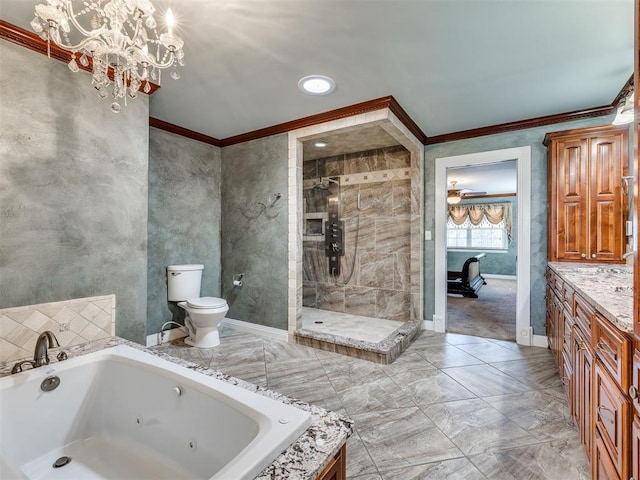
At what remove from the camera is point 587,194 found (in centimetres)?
272

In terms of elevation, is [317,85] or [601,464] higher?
[317,85]

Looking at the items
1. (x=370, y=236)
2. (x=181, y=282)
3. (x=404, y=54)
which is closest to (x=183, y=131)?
(x=181, y=282)

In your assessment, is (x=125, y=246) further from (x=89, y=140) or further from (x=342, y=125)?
(x=342, y=125)

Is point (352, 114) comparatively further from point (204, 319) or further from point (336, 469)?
point (336, 469)

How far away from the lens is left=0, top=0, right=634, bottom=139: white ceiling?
5.32ft

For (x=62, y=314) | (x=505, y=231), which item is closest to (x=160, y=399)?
(x=62, y=314)

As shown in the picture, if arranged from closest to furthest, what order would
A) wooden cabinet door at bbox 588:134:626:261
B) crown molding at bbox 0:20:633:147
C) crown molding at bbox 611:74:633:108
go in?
1. crown molding at bbox 0:20:633:147
2. crown molding at bbox 611:74:633:108
3. wooden cabinet door at bbox 588:134:626:261

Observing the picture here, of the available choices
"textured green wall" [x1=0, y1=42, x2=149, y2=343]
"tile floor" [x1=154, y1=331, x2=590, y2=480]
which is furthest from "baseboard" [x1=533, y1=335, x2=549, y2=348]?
"textured green wall" [x1=0, y1=42, x2=149, y2=343]

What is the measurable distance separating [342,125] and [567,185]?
215 cm

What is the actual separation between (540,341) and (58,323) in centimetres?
410

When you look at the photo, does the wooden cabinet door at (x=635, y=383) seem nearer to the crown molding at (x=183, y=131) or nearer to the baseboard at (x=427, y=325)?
the baseboard at (x=427, y=325)

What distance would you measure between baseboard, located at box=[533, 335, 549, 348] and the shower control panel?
93.5 inches

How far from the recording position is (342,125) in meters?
2.90

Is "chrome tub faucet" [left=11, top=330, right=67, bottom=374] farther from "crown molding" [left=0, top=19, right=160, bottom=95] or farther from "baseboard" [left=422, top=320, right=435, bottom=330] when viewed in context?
"baseboard" [left=422, top=320, right=435, bottom=330]
